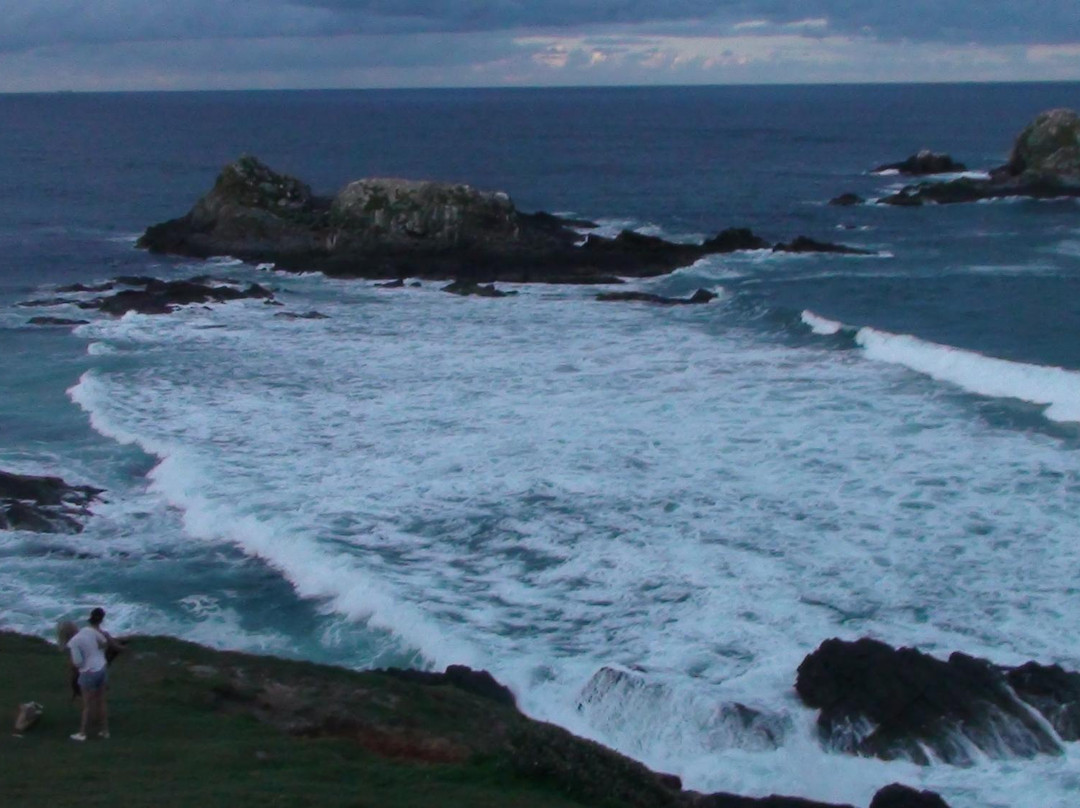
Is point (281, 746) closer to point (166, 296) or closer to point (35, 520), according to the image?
point (35, 520)

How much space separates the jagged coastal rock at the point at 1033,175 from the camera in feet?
225

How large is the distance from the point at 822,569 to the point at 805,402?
954 centimetres

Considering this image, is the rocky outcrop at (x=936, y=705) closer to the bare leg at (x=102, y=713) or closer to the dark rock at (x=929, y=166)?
the bare leg at (x=102, y=713)

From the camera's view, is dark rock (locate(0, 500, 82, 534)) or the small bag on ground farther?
dark rock (locate(0, 500, 82, 534))

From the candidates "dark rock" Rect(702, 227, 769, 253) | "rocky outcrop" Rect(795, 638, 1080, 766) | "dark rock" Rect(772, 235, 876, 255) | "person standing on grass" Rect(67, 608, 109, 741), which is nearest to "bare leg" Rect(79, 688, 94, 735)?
"person standing on grass" Rect(67, 608, 109, 741)

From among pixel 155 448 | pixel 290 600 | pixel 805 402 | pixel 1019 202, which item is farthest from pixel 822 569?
pixel 1019 202

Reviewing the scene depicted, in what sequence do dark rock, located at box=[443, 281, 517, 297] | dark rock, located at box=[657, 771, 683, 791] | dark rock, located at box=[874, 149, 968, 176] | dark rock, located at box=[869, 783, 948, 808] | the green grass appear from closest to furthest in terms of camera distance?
the green grass → dark rock, located at box=[869, 783, 948, 808] → dark rock, located at box=[657, 771, 683, 791] → dark rock, located at box=[443, 281, 517, 297] → dark rock, located at box=[874, 149, 968, 176]

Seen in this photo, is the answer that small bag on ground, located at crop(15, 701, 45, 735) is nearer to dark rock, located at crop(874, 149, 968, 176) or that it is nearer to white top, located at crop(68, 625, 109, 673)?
white top, located at crop(68, 625, 109, 673)

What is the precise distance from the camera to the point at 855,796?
521 inches

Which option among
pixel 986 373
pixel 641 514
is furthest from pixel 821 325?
pixel 641 514

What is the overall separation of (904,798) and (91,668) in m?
7.34

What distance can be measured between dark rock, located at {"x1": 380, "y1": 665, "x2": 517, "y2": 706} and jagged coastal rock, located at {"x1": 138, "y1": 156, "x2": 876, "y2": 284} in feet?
102

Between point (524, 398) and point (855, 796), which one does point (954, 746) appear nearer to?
point (855, 796)

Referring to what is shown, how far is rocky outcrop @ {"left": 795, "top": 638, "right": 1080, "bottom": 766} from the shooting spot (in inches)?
547
